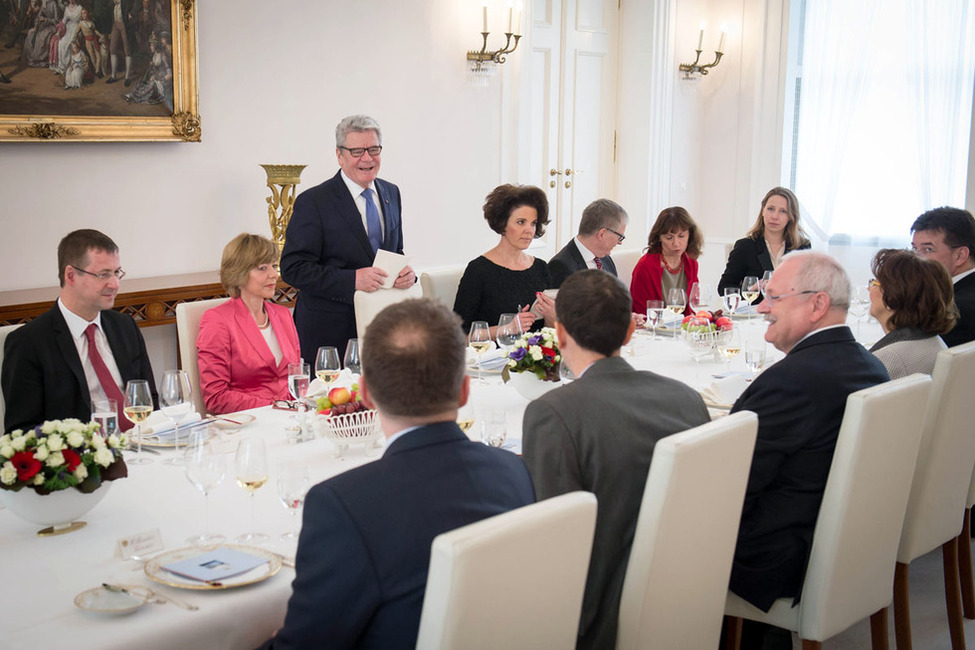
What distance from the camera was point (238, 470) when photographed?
6.74 feet

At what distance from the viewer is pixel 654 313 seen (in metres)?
4.38

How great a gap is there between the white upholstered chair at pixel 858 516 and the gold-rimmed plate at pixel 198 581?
1279 millimetres

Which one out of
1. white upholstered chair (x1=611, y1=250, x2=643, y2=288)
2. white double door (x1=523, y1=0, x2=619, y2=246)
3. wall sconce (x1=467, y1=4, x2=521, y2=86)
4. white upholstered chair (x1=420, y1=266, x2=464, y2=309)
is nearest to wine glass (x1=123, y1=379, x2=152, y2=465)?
white upholstered chair (x1=420, y1=266, x2=464, y2=309)

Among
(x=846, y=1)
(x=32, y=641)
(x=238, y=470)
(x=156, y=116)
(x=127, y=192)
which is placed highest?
(x=846, y=1)

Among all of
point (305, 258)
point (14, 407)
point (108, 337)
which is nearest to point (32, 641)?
point (14, 407)

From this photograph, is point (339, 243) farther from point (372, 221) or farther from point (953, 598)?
point (953, 598)

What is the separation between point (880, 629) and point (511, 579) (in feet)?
5.63

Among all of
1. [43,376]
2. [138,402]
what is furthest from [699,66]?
[138,402]

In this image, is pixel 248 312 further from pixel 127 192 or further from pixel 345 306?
pixel 127 192

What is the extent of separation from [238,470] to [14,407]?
52.5 inches

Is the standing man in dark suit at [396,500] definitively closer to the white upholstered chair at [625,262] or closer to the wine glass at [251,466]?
the wine glass at [251,466]

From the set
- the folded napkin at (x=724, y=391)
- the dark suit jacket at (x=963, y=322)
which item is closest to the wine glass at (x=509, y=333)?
the folded napkin at (x=724, y=391)

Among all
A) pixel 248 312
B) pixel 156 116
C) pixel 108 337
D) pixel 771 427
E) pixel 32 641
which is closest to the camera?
pixel 32 641

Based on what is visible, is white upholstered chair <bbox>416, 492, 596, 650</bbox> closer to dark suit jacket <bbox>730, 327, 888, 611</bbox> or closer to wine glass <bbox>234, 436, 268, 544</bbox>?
wine glass <bbox>234, 436, 268, 544</bbox>
